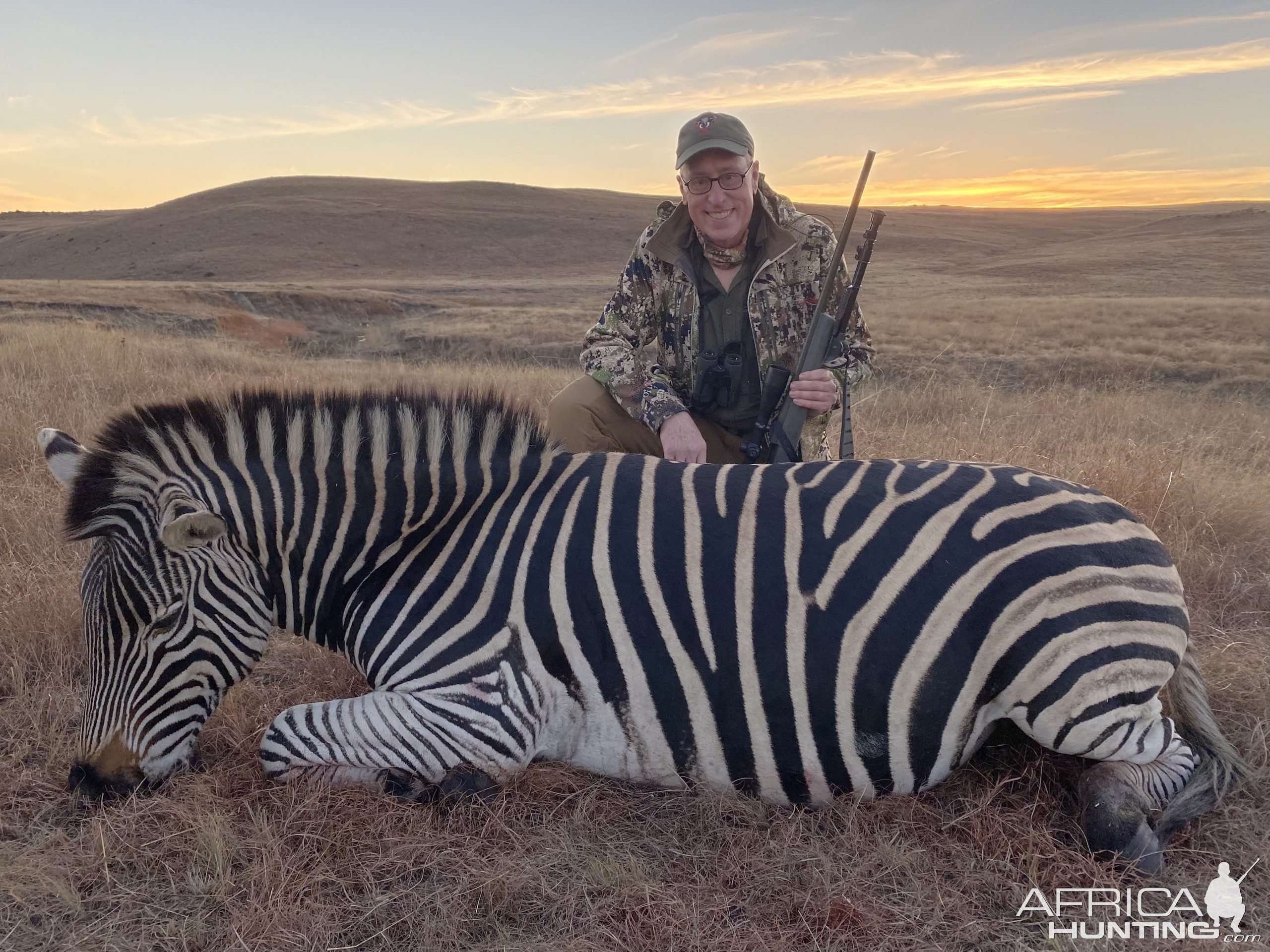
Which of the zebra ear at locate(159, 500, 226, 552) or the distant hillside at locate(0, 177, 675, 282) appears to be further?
the distant hillside at locate(0, 177, 675, 282)

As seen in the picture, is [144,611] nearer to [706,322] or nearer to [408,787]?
[408,787]

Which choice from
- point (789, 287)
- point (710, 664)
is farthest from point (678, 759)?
point (789, 287)

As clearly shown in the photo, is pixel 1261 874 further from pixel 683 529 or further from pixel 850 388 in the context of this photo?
pixel 850 388

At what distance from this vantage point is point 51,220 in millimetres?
94500

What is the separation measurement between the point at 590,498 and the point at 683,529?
1.16ft

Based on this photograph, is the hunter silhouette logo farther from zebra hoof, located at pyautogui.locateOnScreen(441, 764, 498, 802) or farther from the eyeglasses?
the eyeglasses

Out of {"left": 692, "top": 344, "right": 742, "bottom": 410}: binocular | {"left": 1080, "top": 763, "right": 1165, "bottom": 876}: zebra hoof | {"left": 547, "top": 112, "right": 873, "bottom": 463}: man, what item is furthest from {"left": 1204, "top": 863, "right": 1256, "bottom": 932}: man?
{"left": 692, "top": 344, "right": 742, "bottom": 410}: binocular

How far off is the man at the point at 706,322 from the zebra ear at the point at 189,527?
2256 millimetres

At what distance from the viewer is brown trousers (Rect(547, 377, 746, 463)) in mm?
5172

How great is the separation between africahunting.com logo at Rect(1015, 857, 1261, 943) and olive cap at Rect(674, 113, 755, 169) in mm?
3559

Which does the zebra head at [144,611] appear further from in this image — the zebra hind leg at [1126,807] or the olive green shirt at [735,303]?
the olive green shirt at [735,303]

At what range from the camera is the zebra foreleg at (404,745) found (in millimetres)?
2814

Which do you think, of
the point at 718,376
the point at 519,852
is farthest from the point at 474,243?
the point at 519,852

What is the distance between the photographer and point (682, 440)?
4.32 meters
